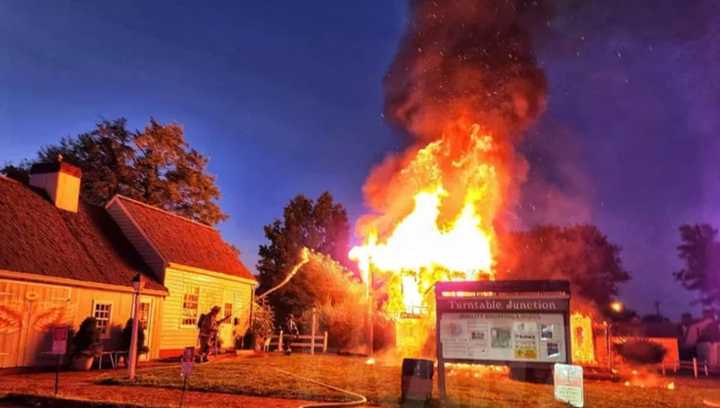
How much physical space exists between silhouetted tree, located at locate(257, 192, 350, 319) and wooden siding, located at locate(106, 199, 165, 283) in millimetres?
22609

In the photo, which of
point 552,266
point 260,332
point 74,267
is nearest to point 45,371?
point 74,267

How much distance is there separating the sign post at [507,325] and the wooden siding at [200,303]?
47.2 feet

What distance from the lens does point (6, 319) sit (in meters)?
16.7

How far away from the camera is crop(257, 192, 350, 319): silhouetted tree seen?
4680 cm

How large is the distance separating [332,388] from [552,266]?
46368 mm

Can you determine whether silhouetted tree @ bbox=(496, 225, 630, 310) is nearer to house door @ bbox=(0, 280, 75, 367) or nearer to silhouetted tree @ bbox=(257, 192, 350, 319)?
silhouetted tree @ bbox=(257, 192, 350, 319)

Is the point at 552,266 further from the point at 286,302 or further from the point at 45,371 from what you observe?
the point at 45,371

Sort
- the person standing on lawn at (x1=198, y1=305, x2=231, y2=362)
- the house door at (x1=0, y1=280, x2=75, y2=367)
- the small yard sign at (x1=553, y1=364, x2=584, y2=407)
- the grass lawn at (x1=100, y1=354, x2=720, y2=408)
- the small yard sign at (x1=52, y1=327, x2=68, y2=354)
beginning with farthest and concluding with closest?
the person standing on lawn at (x1=198, y1=305, x2=231, y2=362) → the house door at (x1=0, y1=280, x2=75, y2=367) → the grass lawn at (x1=100, y1=354, x2=720, y2=408) → the small yard sign at (x1=52, y1=327, x2=68, y2=354) → the small yard sign at (x1=553, y1=364, x2=584, y2=407)

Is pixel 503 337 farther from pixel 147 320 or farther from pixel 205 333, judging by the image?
pixel 147 320

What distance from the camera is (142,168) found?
38.5 metres

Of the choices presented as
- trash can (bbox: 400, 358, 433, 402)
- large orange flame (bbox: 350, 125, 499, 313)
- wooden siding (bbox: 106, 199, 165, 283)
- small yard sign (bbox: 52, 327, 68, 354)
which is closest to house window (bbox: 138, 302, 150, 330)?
wooden siding (bbox: 106, 199, 165, 283)

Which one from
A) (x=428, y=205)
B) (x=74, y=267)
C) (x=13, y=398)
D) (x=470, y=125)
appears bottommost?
(x=13, y=398)

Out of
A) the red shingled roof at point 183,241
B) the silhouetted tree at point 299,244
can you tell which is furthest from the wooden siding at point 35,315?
the silhouetted tree at point 299,244

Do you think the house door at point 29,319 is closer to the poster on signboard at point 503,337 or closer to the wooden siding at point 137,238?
the wooden siding at point 137,238
